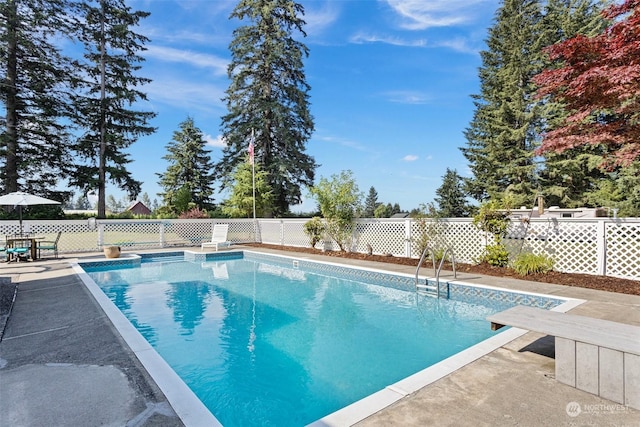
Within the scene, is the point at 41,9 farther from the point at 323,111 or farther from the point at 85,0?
the point at 323,111

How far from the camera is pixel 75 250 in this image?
12.2 metres

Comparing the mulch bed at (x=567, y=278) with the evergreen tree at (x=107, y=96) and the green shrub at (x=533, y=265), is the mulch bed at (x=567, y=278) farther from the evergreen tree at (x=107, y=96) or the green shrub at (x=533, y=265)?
the evergreen tree at (x=107, y=96)

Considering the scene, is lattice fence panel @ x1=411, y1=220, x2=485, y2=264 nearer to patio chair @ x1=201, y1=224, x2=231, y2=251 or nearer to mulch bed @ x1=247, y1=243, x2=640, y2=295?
mulch bed @ x1=247, y1=243, x2=640, y2=295

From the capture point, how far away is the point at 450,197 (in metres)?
28.5

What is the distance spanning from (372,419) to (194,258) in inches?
426

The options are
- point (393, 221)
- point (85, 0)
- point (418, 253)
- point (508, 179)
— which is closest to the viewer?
point (418, 253)

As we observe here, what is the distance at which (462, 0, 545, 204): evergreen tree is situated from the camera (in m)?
20.0

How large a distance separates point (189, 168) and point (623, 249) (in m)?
26.7

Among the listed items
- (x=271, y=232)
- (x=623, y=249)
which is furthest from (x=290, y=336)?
(x=271, y=232)

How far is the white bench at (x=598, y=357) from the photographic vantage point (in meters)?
2.33

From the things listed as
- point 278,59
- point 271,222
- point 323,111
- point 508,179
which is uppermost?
point 278,59

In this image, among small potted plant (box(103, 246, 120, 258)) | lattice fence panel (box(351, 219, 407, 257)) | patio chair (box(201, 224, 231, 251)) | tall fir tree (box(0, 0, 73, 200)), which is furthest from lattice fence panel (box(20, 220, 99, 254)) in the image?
lattice fence panel (box(351, 219, 407, 257))

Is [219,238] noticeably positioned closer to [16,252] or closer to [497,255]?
[16,252]

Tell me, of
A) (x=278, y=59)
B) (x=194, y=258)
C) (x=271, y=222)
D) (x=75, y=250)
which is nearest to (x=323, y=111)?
(x=278, y=59)
